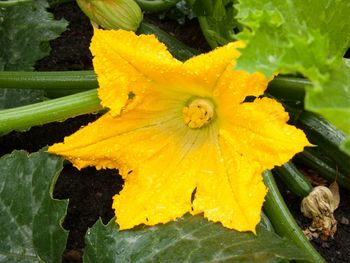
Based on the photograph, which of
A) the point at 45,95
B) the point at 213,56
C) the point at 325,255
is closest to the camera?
the point at 213,56

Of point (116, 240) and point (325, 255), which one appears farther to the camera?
point (325, 255)

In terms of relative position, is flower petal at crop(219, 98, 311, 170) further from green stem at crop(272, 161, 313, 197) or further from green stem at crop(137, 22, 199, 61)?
green stem at crop(137, 22, 199, 61)

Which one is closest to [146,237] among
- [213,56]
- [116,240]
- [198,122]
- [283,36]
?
[116,240]

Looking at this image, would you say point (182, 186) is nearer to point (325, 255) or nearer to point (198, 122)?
point (198, 122)

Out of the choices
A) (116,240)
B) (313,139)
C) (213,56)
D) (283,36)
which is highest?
(283,36)

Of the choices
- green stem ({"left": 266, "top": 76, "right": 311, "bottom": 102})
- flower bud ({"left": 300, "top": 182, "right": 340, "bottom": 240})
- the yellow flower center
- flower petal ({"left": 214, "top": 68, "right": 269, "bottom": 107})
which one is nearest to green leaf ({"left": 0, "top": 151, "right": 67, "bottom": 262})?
the yellow flower center
